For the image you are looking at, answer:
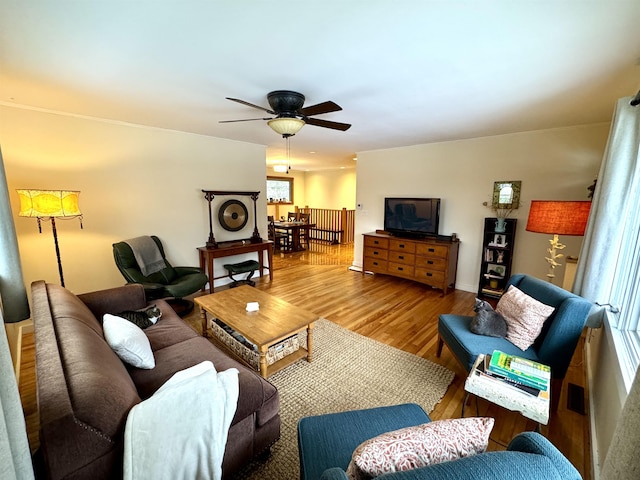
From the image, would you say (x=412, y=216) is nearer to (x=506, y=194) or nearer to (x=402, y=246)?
(x=402, y=246)

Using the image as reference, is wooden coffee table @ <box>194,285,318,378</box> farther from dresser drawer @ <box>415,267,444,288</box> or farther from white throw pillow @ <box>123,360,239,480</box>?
dresser drawer @ <box>415,267,444,288</box>

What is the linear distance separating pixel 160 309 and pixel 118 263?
1002 millimetres

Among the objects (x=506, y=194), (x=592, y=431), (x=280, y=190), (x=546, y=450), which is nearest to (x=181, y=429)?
(x=546, y=450)

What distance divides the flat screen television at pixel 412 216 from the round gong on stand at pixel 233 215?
8.35 feet

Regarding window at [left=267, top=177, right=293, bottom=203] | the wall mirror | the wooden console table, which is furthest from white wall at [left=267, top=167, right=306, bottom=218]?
the wall mirror

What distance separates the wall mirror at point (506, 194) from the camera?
3.72 m

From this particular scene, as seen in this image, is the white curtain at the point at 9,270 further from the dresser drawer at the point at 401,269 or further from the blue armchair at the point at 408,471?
the dresser drawer at the point at 401,269

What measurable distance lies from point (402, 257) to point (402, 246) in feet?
0.61

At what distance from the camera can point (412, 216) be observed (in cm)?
460

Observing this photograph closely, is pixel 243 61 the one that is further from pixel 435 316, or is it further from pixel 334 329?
pixel 435 316

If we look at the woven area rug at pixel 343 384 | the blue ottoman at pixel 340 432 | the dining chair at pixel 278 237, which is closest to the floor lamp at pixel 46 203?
the woven area rug at pixel 343 384

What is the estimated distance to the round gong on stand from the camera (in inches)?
175

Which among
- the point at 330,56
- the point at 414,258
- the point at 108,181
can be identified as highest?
the point at 330,56

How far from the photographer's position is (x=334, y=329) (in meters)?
3.01
